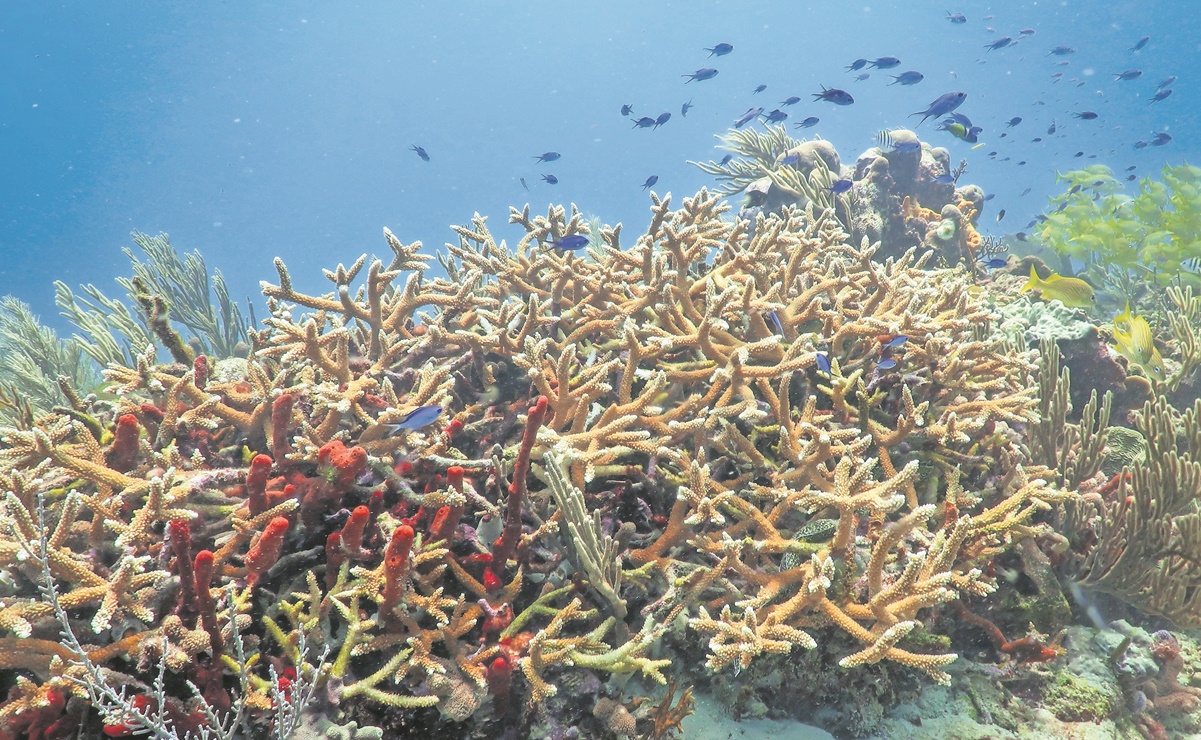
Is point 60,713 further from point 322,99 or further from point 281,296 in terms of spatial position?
point 322,99

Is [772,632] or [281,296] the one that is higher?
[281,296]

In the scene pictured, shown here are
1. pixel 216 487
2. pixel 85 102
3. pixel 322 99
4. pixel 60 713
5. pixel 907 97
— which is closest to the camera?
pixel 60 713

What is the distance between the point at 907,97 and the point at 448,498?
159m

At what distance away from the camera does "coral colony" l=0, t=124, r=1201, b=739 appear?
204cm

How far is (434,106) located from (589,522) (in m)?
188

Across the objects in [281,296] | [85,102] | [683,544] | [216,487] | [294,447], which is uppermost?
[85,102]

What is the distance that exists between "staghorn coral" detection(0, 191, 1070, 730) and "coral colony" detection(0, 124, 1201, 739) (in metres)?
0.02

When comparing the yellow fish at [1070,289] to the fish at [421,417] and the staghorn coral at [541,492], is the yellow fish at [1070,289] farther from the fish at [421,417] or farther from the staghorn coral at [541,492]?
the fish at [421,417]

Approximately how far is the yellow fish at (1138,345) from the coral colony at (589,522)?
1.74 meters

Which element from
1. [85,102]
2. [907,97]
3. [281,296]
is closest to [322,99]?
[85,102]

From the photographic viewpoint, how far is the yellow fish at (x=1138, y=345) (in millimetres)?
4902

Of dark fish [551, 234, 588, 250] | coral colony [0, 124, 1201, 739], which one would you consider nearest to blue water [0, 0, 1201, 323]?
dark fish [551, 234, 588, 250]

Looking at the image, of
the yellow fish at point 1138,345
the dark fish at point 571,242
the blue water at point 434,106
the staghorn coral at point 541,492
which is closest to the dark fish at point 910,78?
the yellow fish at point 1138,345

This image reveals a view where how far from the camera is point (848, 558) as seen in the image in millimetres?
2377
